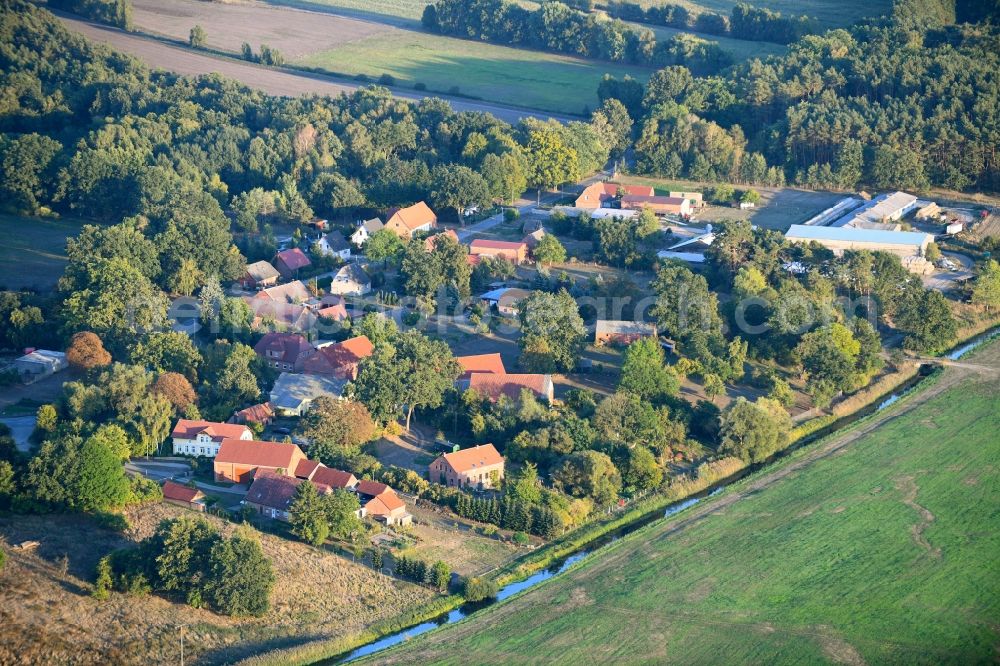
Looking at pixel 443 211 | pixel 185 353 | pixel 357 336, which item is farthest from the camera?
pixel 443 211

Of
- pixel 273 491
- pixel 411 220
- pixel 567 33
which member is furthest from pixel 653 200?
pixel 273 491

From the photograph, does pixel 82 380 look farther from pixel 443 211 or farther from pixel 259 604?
pixel 443 211

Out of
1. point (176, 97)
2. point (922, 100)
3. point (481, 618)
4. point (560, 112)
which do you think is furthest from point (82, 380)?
point (922, 100)

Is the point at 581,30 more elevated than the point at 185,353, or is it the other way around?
the point at 581,30

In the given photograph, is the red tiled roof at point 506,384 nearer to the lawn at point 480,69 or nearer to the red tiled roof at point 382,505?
the red tiled roof at point 382,505

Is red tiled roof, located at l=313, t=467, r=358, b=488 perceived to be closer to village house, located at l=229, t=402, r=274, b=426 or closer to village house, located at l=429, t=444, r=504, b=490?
village house, located at l=429, t=444, r=504, b=490

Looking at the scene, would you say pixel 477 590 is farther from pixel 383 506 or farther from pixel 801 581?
pixel 801 581
